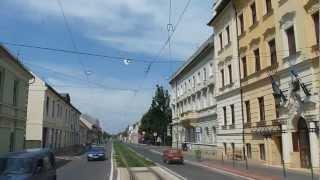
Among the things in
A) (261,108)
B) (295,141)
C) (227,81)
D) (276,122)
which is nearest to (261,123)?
(261,108)

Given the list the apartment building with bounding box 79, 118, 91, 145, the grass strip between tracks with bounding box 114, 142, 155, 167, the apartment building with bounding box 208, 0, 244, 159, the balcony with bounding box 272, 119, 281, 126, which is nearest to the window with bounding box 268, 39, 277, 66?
the balcony with bounding box 272, 119, 281, 126

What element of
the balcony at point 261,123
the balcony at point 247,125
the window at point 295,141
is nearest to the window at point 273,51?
the balcony at point 261,123

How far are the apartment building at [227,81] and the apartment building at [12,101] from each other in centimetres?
1731

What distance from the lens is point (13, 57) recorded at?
1183 inches

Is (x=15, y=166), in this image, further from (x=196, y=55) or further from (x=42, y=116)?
(x=196, y=55)

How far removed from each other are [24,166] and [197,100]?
151 ft

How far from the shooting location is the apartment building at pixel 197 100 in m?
50.4

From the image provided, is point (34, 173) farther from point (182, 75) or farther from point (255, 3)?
point (182, 75)

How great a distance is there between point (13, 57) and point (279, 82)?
17.6 metres

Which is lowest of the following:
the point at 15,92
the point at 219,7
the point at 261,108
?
the point at 261,108

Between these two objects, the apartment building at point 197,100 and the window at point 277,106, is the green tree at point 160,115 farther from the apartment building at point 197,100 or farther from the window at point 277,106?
the window at point 277,106

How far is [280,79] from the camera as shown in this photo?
29.2 m

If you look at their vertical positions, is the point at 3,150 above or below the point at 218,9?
below

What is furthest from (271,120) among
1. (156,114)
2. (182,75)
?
(156,114)
